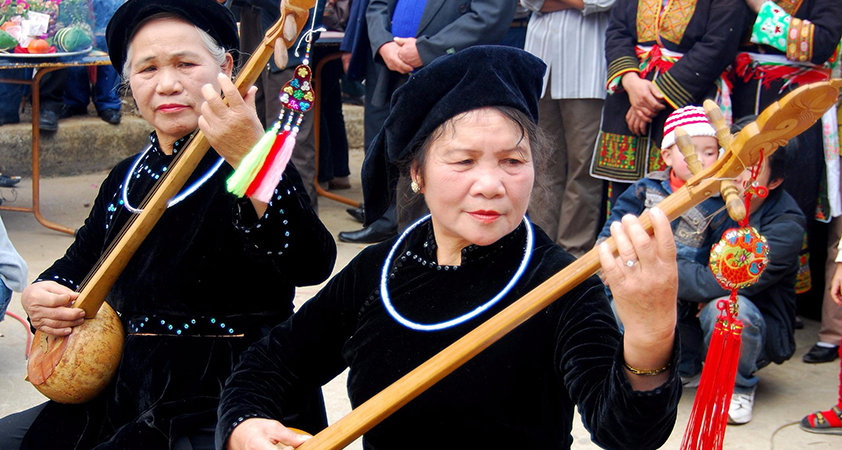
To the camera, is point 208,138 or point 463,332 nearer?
point 463,332

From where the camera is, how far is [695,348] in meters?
3.42

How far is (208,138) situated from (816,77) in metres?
2.70

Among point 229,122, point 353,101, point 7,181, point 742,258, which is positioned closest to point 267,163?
point 229,122

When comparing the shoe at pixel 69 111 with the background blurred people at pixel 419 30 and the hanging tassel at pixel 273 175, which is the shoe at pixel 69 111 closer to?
the background blurred people at pixel 419 30

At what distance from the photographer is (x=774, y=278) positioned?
126 inches

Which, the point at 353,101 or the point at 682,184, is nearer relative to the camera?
the point at 682,184

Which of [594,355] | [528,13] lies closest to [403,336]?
[594,355]

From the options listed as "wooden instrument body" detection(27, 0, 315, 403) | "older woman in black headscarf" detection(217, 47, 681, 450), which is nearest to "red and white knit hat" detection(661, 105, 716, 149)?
"older woman in black headscarf" detection(217, 47, 681, 450)

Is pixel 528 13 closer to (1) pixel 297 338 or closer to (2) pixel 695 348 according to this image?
(2) pixel 695 348

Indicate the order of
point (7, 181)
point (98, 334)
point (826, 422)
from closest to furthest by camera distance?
1. point (98, 334)
2. point (826, 422)
3. point (7, 181)

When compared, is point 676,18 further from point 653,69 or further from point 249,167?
point 249,167

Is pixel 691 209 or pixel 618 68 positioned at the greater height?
pixel 618 68

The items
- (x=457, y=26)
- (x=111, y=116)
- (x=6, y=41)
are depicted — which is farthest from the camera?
(x=111, y=116)

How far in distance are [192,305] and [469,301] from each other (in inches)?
32.9
